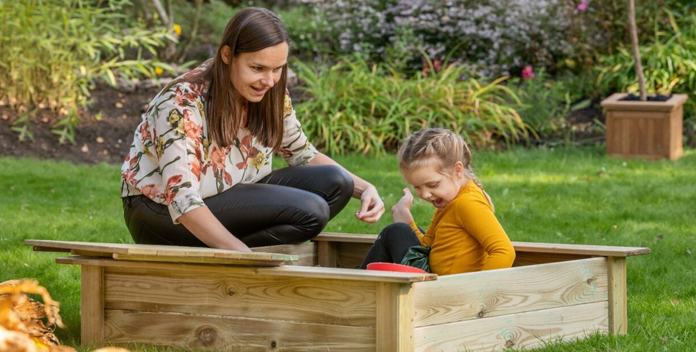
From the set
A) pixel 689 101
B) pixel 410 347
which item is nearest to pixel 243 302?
pixel 410 347

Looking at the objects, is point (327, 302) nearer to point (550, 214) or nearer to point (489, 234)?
point (489, 234)

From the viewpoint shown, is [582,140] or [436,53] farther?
[436,53]

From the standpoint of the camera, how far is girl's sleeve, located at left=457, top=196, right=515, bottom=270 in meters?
3.07

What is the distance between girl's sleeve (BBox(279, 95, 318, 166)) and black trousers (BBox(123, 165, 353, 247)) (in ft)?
0.68

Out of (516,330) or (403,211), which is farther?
(403,211)

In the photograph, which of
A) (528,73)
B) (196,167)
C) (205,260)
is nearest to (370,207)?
(196,167)

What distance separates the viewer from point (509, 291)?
2998mm

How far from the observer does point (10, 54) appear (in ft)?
25.6

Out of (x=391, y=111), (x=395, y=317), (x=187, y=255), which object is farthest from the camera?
(x=391, y=111)

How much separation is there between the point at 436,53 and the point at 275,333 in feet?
22.0

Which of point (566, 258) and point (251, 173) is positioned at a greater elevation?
point (251, 173)

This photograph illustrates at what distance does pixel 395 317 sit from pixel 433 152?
749 millimetres

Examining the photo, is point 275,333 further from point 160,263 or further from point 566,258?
point 566,258

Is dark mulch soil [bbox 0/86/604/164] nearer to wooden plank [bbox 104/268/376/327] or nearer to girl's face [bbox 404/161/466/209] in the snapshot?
wooden plank [bbox 104/268/376/327]
